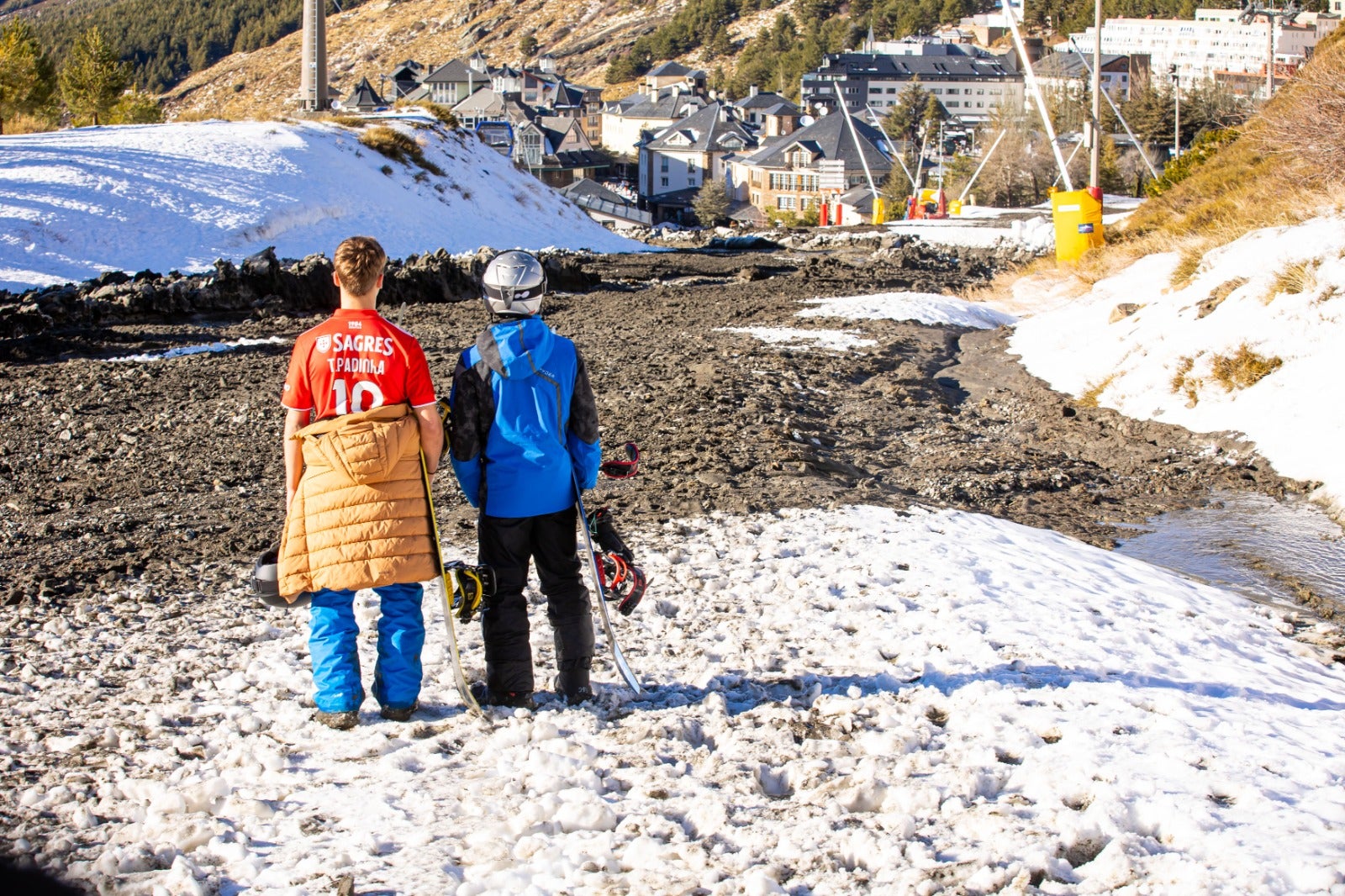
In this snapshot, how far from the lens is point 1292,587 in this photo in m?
7.95

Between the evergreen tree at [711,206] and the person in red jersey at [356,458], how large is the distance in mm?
89413

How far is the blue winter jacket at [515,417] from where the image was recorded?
489 cm

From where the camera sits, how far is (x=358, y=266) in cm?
462

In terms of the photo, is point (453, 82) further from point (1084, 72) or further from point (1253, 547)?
point (1253, 547)

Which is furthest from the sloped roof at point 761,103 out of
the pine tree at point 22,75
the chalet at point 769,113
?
the pine tree at point 22,75

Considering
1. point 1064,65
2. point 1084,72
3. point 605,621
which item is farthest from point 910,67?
point 605,621

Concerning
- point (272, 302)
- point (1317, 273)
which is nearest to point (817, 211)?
point (272, 302)

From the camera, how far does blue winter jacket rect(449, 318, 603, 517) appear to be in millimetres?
4895

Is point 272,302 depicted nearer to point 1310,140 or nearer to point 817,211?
point 1310,140

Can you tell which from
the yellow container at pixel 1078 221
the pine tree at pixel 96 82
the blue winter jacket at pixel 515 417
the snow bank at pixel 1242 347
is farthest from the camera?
the pine tree at pixel 96 82

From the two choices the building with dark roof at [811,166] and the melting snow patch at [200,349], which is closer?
the melting snow patch at [200,349]

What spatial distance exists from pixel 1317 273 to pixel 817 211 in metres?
74.4

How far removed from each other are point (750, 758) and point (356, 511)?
1.78 m

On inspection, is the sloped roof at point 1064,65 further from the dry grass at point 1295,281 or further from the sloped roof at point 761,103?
the dry grass at point 1295,281
